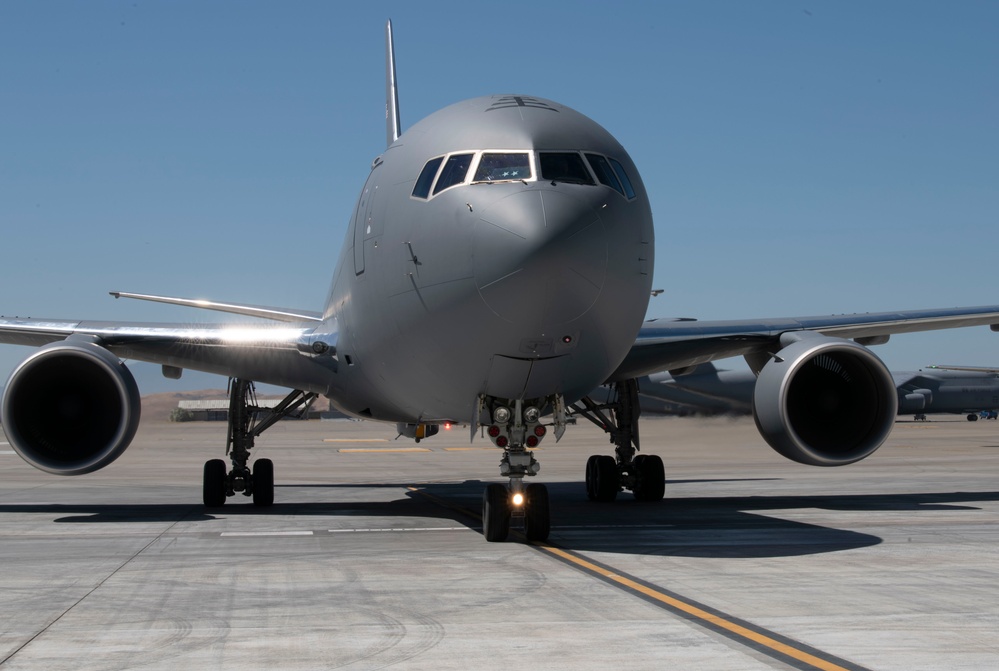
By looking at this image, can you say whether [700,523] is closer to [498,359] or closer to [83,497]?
[498,359]

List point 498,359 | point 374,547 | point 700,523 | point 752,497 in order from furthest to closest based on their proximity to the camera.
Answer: point 752,497, point 700,523, point 374,547, point 498,359

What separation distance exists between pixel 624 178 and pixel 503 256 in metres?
1.85

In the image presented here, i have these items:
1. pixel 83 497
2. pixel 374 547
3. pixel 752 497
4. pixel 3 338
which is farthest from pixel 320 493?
pixel 374 547

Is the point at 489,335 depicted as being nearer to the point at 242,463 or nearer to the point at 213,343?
the point at 213,343

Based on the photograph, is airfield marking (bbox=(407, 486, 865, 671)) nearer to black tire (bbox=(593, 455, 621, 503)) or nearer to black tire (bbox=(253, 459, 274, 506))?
black tire (bbox=(593, 455, 621, 503))

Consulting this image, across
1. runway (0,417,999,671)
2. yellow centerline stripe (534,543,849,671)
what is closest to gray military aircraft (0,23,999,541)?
runway (0,417,999,671)

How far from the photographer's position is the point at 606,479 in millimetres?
17172

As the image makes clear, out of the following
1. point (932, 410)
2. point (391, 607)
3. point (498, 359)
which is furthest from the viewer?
point (932, 410)

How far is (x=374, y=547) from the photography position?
11273 millimetres

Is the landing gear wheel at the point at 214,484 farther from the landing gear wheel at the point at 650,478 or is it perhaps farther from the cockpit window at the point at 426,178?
the cockpit window at the point at 426,178

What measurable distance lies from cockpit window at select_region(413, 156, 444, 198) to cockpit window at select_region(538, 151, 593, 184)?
3.87ft

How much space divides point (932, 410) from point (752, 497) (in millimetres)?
67669

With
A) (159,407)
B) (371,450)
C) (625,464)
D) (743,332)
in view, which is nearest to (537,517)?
(743,332)

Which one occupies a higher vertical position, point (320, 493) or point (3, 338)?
point (3, 338)
